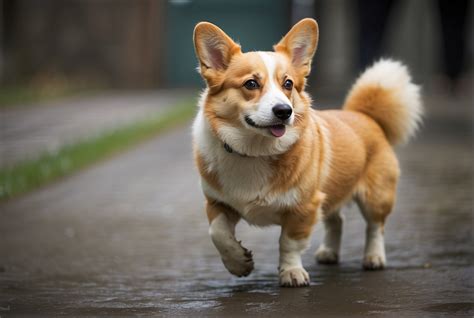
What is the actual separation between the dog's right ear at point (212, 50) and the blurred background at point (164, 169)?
3.34 ft

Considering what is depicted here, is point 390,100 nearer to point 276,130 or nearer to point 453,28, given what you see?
point 276,130

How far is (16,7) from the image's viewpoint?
18.3 m

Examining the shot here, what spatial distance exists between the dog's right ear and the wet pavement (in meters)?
1.02

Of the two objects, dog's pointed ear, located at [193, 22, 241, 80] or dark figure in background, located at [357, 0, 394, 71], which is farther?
dark figure in background, located at [357, 0, 394, 71]

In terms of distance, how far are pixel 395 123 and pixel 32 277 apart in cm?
217

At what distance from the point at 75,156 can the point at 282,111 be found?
528 centimetres

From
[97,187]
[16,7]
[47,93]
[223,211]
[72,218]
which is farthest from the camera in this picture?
[16,7]

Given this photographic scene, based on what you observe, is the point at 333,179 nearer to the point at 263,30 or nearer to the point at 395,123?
the point at 395,123

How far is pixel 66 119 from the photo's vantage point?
1326cm

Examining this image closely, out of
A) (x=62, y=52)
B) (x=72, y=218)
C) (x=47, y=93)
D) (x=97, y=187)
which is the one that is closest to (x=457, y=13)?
(x=97, y=187)

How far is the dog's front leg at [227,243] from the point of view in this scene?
459cm

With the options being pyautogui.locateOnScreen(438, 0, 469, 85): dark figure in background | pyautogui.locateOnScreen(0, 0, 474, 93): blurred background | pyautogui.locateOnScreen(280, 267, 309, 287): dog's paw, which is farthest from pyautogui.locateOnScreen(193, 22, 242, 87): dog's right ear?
pyautogui.locateOnScreen(0, 0, 474, 93): blurred background

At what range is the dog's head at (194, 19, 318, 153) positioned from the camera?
171 inches

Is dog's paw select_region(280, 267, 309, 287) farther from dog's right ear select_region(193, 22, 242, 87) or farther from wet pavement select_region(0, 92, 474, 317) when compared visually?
dog's right ear select_region(193, 22, 242, 87)
